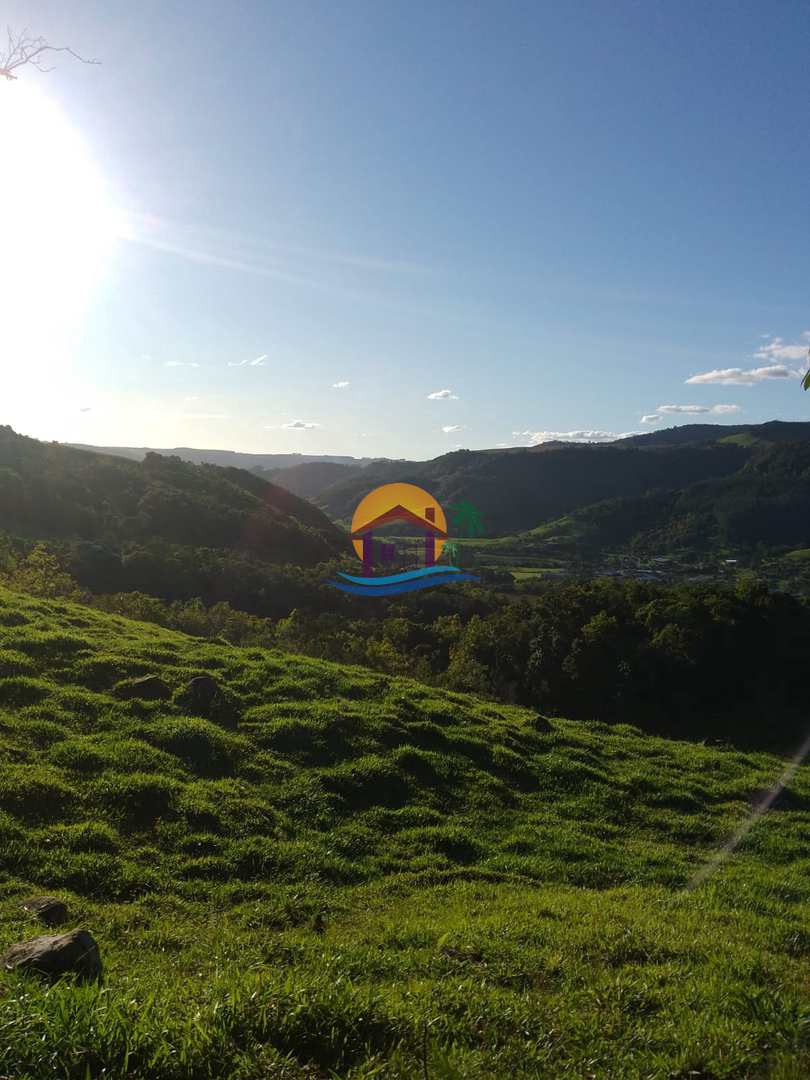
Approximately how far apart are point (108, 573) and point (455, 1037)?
38.7 meters

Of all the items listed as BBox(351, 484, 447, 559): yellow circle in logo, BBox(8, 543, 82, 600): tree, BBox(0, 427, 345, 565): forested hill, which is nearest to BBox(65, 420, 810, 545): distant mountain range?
A: BBox(0, 427, 345, 565): forested hill

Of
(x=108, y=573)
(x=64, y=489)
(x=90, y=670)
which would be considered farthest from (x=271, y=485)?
(x=90, y=670)

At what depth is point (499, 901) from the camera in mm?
7738

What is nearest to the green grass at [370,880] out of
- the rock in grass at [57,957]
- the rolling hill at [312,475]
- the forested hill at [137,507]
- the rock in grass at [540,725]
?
the rock in grass at [540,725]

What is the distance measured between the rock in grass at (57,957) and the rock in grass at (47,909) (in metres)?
1.46

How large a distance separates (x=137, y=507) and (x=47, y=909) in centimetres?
5604

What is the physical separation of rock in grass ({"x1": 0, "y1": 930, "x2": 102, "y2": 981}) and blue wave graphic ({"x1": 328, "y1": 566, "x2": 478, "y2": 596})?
1507 inches

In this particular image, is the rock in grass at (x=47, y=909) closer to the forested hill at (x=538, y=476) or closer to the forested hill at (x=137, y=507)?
the forested hill at (x=137, y=507)

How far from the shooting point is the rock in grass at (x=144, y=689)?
12141 mm

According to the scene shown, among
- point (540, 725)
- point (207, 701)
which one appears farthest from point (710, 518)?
point (207, 701)

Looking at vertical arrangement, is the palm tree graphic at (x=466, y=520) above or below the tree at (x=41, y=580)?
below

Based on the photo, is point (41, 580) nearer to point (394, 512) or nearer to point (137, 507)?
point (394, 512)

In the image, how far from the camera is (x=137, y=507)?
5838cm

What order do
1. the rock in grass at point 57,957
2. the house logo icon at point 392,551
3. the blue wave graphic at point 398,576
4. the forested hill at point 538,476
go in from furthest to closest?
the forested hill at point 538,476 → the blue wave graphic at point 398,576 → the house logo icon at point 392,551 → the rock in grass at point 57,957
